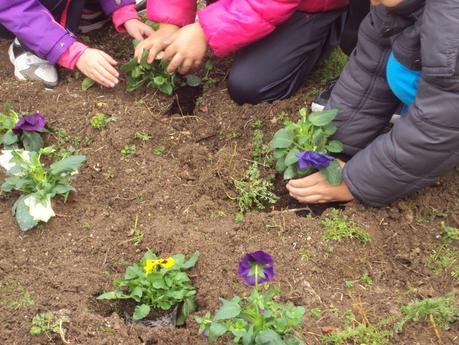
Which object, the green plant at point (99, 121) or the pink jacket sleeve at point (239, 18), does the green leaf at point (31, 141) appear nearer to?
the green plant at point (99, 121)

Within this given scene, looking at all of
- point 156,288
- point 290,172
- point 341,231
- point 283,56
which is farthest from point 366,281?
point 283,56

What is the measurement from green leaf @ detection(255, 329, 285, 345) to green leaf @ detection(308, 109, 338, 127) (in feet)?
3.20

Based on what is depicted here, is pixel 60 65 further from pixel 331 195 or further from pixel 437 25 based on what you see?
pixel 437 25

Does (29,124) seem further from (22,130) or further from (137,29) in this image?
(137,29)

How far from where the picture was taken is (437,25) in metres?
1.88

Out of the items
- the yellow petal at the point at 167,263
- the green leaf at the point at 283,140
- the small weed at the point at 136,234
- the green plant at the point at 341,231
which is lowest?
the small weed at the point at 136,234

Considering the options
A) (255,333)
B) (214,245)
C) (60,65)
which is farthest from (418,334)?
(60,65)

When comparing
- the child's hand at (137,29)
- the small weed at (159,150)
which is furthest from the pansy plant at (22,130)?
→ the child's hand at (137,29)

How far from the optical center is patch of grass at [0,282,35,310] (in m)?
1.94

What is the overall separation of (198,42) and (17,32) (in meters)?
0.89

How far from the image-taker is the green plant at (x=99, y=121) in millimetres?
2625

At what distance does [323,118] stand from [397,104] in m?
0.43

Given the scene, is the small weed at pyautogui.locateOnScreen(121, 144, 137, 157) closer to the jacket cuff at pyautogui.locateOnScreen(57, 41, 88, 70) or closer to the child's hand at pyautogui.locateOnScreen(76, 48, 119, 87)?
the child's hand at pyautogui.locateOnScreen(76, 48, 119, 87)

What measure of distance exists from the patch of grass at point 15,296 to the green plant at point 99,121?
2.81ft
